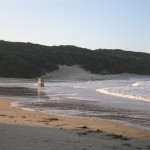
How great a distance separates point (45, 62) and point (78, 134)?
68677 millimetres

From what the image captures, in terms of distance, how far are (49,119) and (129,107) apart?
5.08 meters

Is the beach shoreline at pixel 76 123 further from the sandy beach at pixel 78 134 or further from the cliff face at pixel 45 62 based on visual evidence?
the cliff face at pixel 45 62

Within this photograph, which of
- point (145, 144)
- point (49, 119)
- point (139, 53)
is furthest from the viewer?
point (139, 53)


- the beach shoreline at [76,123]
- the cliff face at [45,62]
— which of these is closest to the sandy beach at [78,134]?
the beach shoreline at [76,123]

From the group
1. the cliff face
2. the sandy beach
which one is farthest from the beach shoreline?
the cliff face

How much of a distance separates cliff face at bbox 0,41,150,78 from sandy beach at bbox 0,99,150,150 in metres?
54.0

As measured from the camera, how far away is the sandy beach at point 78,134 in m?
8.02

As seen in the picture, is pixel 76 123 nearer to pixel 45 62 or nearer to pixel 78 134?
pixel 78 134

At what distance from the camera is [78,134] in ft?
31.8

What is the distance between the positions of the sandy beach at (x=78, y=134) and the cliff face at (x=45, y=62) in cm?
5395

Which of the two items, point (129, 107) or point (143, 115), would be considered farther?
point (129, 107)

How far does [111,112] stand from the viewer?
15531 millimetres

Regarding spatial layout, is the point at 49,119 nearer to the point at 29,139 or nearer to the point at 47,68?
the point at 29,139

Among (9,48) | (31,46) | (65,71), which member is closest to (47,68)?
(65,71)
